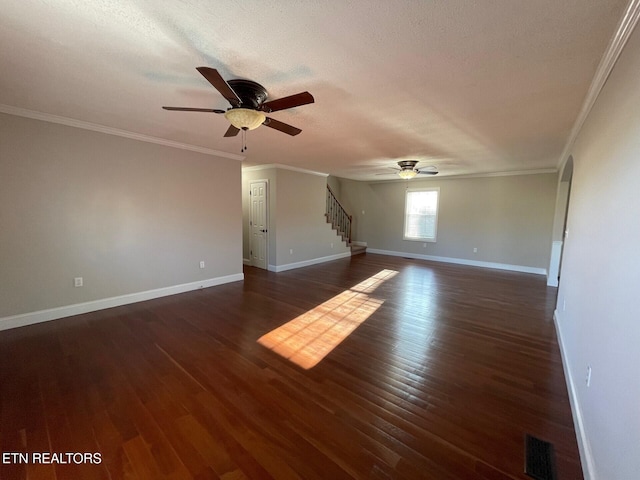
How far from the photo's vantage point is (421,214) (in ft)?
26.9

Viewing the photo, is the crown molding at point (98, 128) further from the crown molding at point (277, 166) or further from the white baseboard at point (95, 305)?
the white baseboard at point (95, 305)

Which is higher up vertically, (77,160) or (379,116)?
(379,116)

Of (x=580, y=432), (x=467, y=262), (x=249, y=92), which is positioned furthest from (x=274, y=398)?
(x=467, y=262)

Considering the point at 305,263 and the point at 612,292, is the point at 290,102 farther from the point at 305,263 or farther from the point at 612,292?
the point at 305,263

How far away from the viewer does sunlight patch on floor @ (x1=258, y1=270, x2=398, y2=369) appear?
280 centimetres

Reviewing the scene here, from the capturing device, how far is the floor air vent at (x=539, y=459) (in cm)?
Result: 151

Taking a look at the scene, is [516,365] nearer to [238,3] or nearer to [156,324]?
[238,3]

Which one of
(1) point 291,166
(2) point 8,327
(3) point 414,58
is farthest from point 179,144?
(3) point 414,58

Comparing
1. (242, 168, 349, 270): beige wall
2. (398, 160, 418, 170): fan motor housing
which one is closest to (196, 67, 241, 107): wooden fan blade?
(398, 160, 418, 170): fan motor housing

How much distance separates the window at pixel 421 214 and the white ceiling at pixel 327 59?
458cm

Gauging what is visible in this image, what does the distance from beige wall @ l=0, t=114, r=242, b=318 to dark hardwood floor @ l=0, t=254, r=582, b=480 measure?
58 centimetres

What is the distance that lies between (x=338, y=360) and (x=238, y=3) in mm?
2774

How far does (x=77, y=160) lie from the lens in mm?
3521

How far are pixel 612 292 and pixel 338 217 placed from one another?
767 cm
